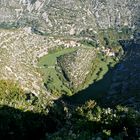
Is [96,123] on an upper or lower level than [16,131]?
upper

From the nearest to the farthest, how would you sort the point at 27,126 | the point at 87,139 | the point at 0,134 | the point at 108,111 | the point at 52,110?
the point at 87,139, the point at 108,111, the point at 0,134, the point at 27,126, the point at 52,110

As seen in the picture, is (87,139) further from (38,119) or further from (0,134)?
(38,119)

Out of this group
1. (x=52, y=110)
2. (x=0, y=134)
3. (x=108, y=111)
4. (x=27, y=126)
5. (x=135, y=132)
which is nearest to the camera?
(x=135, y=132)

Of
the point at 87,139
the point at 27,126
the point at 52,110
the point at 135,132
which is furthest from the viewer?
the point at 52,110

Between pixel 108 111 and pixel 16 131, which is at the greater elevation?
pixel 108 111

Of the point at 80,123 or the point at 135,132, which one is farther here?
the point at 80,123

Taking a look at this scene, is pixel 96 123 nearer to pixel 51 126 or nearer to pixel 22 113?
pixel 51 126

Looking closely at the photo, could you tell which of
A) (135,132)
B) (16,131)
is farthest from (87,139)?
(16,131)

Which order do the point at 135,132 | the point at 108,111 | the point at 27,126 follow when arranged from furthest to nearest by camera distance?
the point at 27,126
the point at 108,111
the point at 135,132

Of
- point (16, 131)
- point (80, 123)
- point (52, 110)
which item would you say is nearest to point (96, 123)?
point (80, 123)
